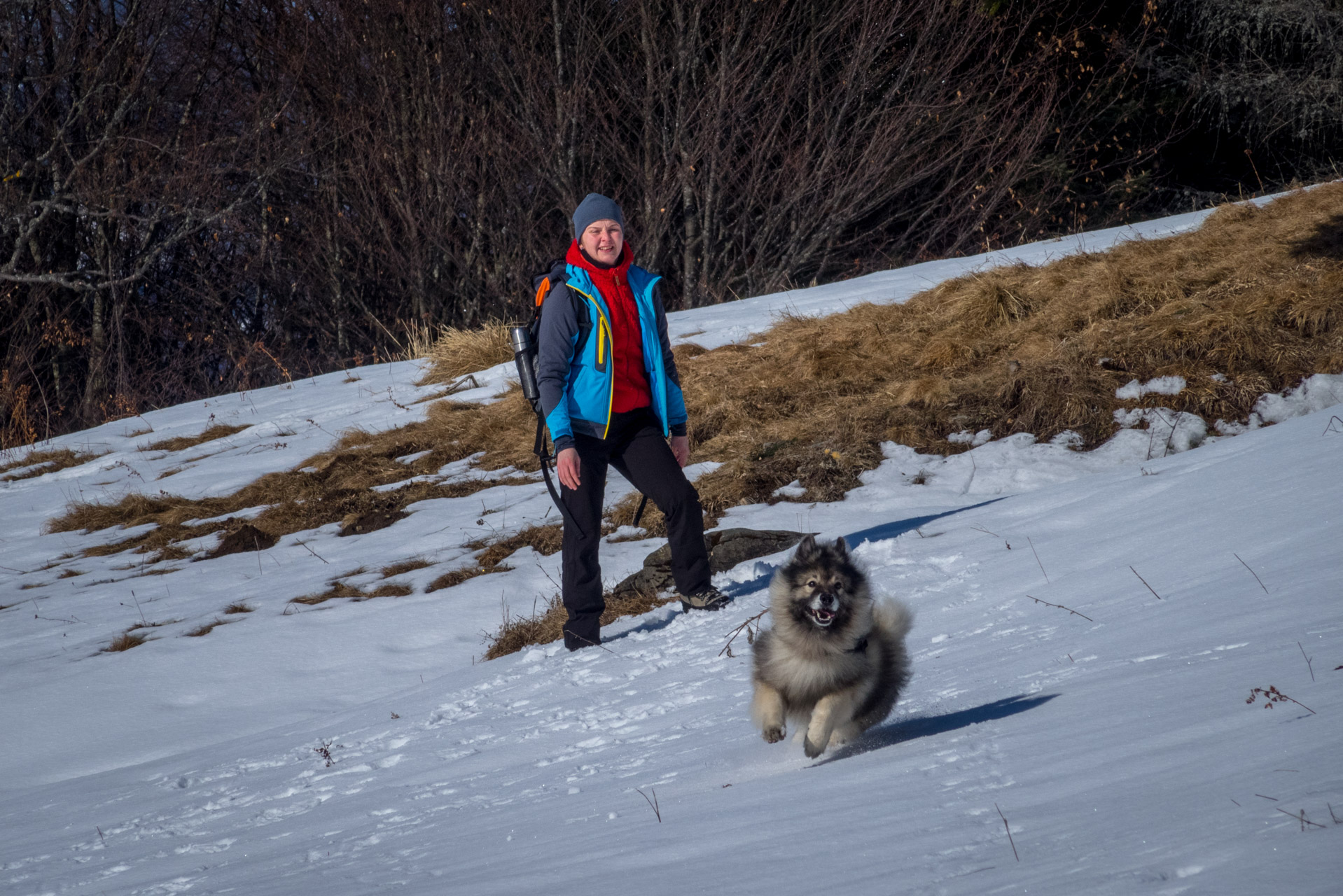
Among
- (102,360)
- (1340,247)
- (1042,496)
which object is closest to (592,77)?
(102,360)

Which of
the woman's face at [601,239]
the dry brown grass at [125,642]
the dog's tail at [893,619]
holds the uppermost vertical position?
the woman's face at [601,239]

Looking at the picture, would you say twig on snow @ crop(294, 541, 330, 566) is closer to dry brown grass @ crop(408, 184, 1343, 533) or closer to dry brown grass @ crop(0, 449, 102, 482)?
dry brown grass @ crop(408, 184, 1343, 533)

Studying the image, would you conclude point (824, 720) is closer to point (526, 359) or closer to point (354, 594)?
point (526, 359)

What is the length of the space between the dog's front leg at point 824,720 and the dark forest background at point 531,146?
14.9 m

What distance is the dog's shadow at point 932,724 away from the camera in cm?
313

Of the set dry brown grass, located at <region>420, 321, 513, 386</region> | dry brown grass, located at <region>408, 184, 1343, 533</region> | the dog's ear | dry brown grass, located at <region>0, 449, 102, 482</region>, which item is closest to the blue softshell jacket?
the dog's ear

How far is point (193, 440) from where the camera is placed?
12422 mm

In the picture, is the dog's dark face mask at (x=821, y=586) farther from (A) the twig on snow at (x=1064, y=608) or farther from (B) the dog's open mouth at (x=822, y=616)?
(A) the twig on snow at (x=1064, y=608)

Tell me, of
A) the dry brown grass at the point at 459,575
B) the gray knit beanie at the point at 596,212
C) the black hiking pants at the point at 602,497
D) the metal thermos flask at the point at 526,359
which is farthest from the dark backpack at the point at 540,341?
the dry brown grass at the point at 459,575

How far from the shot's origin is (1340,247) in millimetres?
9172

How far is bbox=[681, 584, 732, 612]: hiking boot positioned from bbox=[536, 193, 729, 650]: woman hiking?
27 centimetres

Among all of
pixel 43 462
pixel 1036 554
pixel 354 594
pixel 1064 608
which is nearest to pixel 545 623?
pixel 354 594

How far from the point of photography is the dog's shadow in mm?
3131

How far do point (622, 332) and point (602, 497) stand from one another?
88 cm
